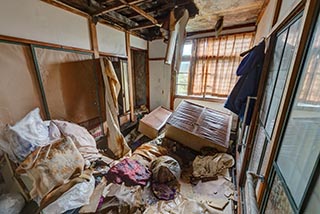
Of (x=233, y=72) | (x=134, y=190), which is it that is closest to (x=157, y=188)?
(x=134, y=190)

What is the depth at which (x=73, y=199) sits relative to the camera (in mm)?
1367

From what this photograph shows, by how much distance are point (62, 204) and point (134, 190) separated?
71 centimetres

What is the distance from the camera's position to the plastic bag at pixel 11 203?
131 cm

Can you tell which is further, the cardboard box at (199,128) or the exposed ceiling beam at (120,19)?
the exposed ceiling beam at (120,19)

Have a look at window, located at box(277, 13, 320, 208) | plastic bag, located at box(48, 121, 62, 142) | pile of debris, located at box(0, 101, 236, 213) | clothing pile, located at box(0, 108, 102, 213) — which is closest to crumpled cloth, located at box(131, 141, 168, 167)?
pile of debris, located at box(0, 101, 236, 213)

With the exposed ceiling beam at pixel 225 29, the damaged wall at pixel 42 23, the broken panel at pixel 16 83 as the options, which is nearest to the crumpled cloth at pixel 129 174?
the broken panel at pixel 16 83

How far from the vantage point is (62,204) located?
1.30 metres

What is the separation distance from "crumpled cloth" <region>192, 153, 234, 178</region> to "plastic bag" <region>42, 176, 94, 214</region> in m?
1.44

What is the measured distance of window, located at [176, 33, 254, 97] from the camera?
11.2 ft

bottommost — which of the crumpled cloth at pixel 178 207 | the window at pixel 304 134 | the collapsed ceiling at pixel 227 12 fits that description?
the crumpled cloth at pixel 178 207

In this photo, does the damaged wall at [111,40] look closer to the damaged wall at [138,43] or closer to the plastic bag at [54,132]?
the damaged wall at [138,43]

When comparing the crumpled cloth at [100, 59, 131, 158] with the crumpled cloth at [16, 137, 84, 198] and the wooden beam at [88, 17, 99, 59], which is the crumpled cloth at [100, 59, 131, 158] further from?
the crumpled cloth at [16, 137, 84, 198]

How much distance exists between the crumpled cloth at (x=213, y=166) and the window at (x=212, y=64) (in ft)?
6.90

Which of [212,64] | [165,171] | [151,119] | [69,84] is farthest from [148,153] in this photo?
[212,64]
